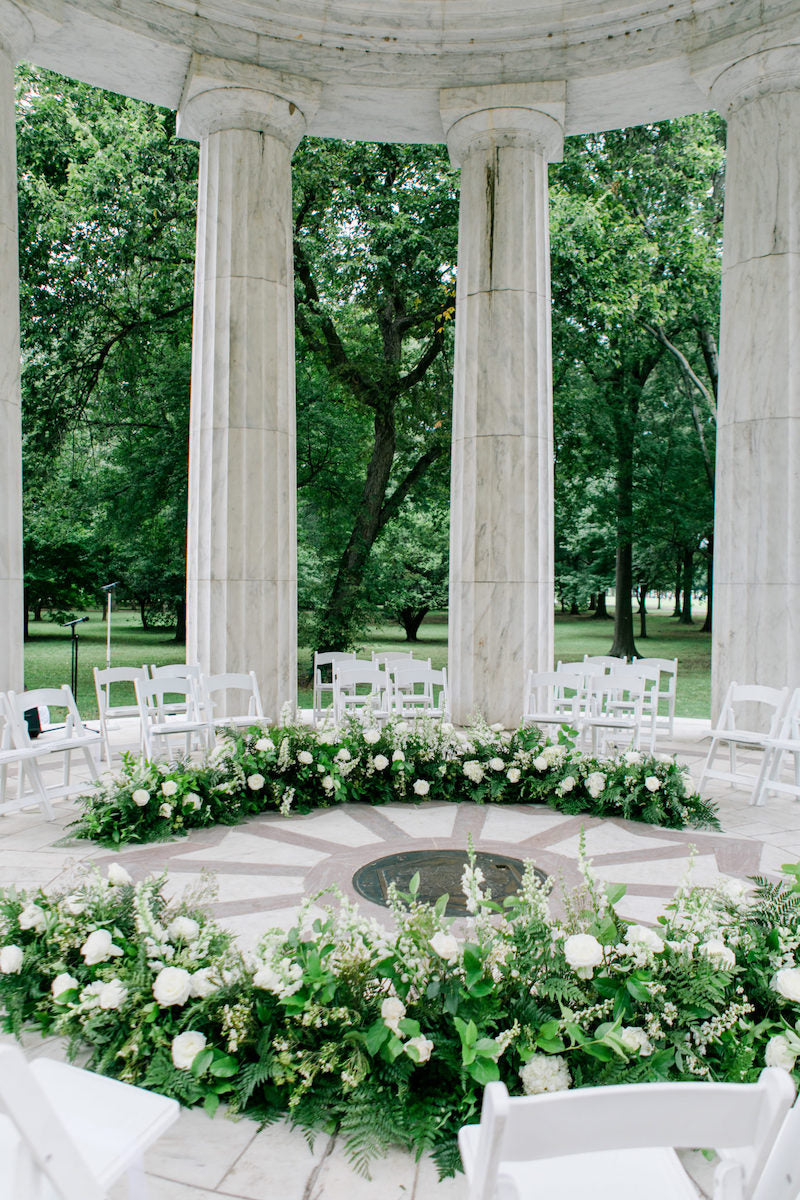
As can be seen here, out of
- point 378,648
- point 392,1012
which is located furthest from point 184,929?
point 378,648

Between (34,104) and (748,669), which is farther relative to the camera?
(34,104)

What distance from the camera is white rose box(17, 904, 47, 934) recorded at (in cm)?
476

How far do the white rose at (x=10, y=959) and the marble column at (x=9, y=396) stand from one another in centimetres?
656

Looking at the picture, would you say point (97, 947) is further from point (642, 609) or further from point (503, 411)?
point (642, 609)

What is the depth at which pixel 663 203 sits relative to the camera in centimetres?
2602

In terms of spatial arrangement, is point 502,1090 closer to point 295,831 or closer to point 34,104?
point 295,831

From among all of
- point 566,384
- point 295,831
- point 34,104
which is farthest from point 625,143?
point 295,831

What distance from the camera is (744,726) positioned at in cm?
1191

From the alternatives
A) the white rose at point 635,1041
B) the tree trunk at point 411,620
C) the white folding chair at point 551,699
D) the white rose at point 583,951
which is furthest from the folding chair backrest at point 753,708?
the tree trunk at point 411,620

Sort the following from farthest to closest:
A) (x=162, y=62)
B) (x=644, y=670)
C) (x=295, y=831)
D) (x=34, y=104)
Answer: (x=34, y=104)
(x=162, y=62)
(x=644, y=670)
(x=295, y=831)

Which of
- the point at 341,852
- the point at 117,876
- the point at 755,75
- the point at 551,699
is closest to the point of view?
the point at 117,876

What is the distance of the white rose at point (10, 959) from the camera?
450cm

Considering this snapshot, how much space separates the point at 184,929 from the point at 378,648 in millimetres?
30389

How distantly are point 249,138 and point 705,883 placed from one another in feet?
37.7
